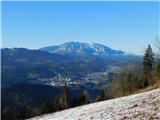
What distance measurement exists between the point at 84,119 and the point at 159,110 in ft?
17.7

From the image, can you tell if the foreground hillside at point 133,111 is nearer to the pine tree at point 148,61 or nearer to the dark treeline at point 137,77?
the dark treeline at point 137,77

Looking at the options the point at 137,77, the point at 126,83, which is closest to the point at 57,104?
the point at 137,77

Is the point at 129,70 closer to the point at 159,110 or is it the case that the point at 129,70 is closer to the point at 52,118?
the point at 52,118

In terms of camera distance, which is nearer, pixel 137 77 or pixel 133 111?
pixel 133 111

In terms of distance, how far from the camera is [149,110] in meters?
24.8

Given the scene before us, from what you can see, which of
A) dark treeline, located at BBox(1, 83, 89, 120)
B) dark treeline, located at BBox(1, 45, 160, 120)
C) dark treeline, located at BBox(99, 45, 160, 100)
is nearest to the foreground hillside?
dark treeline, located at BBox(1, 45, 160, 120)

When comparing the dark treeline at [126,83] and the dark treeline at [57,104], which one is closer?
the dark treeline at [126,83]

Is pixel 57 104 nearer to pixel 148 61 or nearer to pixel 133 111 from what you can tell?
pixel 148 61

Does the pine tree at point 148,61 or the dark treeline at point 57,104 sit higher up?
the pine tree at point 148,61

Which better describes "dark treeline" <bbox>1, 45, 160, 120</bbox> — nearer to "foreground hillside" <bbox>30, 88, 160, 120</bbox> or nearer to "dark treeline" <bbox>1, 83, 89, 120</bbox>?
"dark treeline" <bbox>1, 83, 89, 120</bbox>

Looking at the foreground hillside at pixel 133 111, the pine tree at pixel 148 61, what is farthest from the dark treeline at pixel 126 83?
the foreground hillside at pixel 133 111

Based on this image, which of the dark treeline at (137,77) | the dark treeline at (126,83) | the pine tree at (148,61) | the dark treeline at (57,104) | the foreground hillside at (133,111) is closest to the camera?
the foreground hillside at (133,111)

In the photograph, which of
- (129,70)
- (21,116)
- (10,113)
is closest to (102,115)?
(129,70)

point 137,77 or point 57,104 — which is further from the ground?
point 137,77
